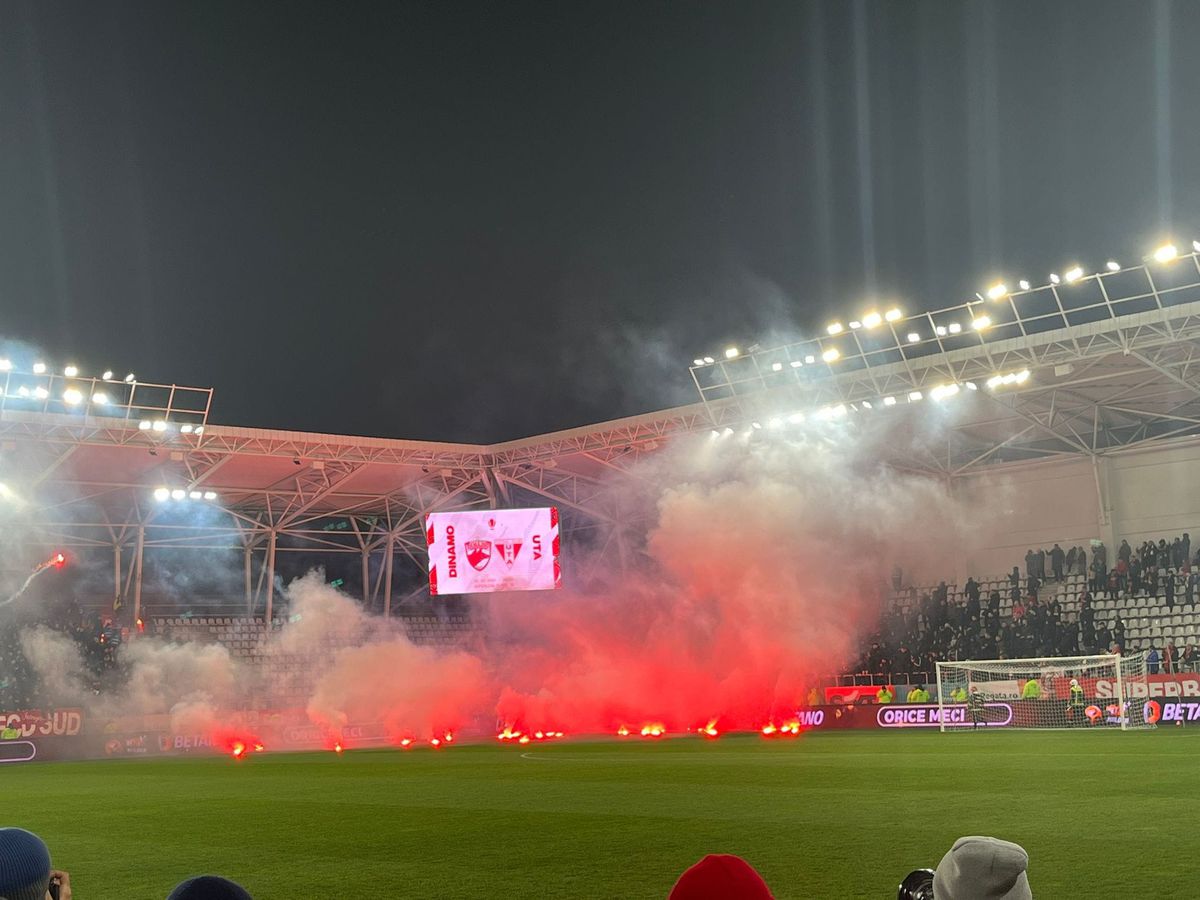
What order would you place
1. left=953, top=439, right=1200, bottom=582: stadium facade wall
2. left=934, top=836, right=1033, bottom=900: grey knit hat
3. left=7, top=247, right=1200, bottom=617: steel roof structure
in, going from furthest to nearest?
1. left=953, top=439, right=1200, bottom=582: stadium facade wall
2. left=7, top=247, right=1200, bottom=617: steel roof structure
3. left=934, top=836, right=1033, bottom=900: grey knit hat

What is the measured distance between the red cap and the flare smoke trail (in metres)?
32.4

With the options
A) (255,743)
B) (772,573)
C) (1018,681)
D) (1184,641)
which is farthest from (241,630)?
(1184,641)

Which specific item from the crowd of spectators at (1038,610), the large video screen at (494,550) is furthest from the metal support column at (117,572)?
the crowd of spectators at (1038,610)

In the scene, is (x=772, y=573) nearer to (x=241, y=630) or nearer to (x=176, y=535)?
(x=241, y=630)

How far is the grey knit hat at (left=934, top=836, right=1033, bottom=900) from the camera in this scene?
2.54 metres

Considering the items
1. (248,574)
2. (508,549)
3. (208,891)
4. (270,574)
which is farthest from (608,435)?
(208,891)

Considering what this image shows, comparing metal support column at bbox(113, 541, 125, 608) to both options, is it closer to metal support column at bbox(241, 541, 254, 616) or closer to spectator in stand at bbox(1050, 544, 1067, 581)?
metal support column at bbox(241, 541, 254, 616)

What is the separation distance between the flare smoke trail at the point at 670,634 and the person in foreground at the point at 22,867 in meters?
32.5

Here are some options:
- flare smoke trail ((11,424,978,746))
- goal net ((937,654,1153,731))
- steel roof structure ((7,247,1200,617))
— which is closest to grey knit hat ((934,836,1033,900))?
steel roof structure ((7,247,1200,617))

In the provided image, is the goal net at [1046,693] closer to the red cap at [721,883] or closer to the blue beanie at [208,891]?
the red cap at [721,883]

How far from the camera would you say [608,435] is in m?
35.7

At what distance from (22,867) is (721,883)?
1.40 m

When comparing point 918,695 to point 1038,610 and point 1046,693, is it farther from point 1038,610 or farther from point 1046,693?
point 1038,610

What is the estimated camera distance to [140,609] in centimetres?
4075
